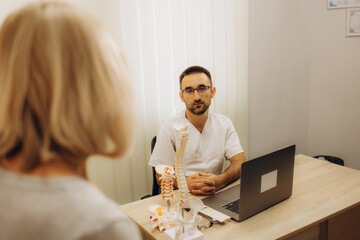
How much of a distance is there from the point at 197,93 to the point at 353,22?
191 cm

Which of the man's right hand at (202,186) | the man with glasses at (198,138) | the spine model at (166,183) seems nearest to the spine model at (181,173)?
the spine model at (166,183)

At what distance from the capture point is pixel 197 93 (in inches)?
84.0

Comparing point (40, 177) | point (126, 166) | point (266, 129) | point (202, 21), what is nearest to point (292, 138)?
point (266, 129)

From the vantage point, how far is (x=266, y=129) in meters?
3.19

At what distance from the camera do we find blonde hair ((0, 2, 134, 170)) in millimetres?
485

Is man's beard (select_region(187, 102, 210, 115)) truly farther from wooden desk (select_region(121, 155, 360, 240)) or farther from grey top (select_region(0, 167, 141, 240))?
grey top (select_region(0, 167, 141, 240))

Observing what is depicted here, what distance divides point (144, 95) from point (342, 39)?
6.75ft

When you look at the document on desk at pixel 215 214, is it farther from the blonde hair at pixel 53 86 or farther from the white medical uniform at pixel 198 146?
the blonde hair at pixel 53 86

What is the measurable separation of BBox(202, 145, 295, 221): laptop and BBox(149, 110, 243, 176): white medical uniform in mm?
466

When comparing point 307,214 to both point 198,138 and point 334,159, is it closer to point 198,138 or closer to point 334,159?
point 198,138

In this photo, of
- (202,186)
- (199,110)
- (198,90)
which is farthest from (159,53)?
(202,186)

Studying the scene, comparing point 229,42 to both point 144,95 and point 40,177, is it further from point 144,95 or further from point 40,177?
point 40,177

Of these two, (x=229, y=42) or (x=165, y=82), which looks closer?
(x=165, y=82)

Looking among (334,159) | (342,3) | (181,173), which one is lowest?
(334,159)
